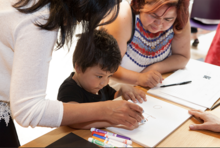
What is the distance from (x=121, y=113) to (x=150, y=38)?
0.73 meters

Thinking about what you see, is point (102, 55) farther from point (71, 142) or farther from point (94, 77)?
point (71, 142)

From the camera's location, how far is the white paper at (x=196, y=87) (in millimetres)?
1054

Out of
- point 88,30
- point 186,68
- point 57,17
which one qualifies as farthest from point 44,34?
point 186,68

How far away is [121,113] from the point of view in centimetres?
80

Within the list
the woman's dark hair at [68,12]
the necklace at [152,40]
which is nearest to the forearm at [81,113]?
the woman's dark hair at [68,12]

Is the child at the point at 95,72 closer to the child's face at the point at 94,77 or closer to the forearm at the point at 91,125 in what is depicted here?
the child's face at the point at 94,77

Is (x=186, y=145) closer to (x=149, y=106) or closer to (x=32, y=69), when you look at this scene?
(x=149, y=106)

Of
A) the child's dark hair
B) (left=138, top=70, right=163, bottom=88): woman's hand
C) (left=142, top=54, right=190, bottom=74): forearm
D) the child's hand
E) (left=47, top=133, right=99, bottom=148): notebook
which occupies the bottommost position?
(left=47, top=133, right=99, bottom=148): notebook

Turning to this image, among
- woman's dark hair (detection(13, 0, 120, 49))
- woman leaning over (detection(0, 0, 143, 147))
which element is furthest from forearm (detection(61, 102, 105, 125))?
woman's dark hair (detection(13, 0, 120, 49))

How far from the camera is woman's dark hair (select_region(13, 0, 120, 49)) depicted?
26.1 inches

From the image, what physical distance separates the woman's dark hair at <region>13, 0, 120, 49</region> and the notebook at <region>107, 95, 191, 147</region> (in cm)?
38

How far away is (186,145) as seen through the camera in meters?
0.77

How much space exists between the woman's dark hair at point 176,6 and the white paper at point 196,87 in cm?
27

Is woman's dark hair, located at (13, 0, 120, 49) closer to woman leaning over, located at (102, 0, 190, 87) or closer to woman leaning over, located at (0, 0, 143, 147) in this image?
woman leaning over, located at (0, 0, 143, 147)
